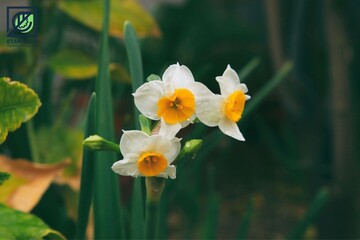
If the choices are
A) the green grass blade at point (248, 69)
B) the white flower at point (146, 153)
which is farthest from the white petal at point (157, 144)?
the green grass blade at point (248, 69)

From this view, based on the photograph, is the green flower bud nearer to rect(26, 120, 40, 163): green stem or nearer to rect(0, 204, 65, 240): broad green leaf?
rect(0, 204, 65, 240): broad green leaf

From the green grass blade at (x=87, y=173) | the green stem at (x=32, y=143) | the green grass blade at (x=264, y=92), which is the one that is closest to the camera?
the green grass blade at (x=87, y=173)

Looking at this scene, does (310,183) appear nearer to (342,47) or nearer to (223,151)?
(342,47)

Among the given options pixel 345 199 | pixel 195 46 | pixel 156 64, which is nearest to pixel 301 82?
pixel 345 199

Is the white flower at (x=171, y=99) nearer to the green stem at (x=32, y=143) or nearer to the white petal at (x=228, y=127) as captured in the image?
the white petal at (x=228, y=127)

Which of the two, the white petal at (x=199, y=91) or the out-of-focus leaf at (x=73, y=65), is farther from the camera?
the out-of-focus leaf at (x=73, y=65)

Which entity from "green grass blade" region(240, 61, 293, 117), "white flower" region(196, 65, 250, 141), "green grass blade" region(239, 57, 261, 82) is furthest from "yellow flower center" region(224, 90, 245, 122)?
"green grass blade" region(239, 57, 261, 82)
